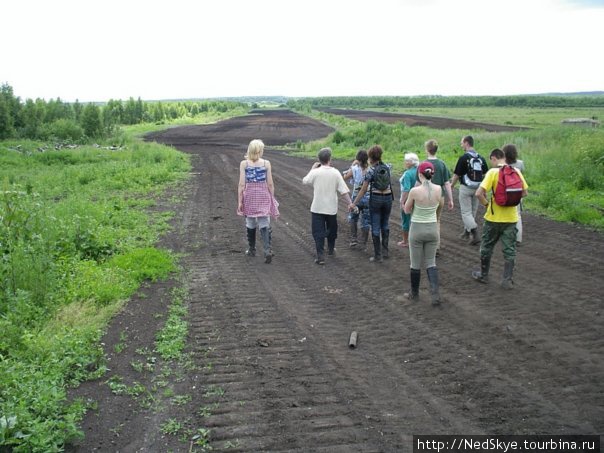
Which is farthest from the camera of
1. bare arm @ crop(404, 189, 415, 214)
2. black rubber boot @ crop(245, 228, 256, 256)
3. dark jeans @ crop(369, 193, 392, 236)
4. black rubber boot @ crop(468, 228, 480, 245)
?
black rubber boot @ crop(468, 228, 480, 245)

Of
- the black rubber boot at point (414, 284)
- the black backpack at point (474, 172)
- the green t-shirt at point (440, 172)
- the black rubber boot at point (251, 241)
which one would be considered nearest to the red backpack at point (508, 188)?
the black rubber boot at point (414, 284)

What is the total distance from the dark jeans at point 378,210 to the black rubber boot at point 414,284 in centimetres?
200

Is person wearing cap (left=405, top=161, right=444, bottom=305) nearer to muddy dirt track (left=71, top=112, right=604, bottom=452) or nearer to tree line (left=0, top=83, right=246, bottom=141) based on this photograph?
muddy dirt track (left=71, top=112, right=604, bottom=452)

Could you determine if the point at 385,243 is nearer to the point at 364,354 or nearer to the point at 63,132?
the point at 364,354

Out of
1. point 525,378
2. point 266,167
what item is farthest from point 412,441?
point 266,167

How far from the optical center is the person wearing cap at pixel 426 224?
698cm

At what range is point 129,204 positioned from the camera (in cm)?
1441

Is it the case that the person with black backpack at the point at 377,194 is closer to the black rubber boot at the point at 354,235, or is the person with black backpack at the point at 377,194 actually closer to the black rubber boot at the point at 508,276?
the black rubber boot at the point at 354,235

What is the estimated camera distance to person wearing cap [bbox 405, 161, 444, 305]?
22.9 ft

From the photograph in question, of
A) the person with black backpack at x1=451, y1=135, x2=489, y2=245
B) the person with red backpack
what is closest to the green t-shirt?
the person with black backpack at x1=451, y1=135, x2=489, y2=245

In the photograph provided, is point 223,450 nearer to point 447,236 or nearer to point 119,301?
point 119,301

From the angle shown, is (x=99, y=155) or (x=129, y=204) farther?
(x=99, y=155)

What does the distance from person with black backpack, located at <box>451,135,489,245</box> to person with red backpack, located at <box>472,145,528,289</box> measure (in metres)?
1.76

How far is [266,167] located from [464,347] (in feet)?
15.3
